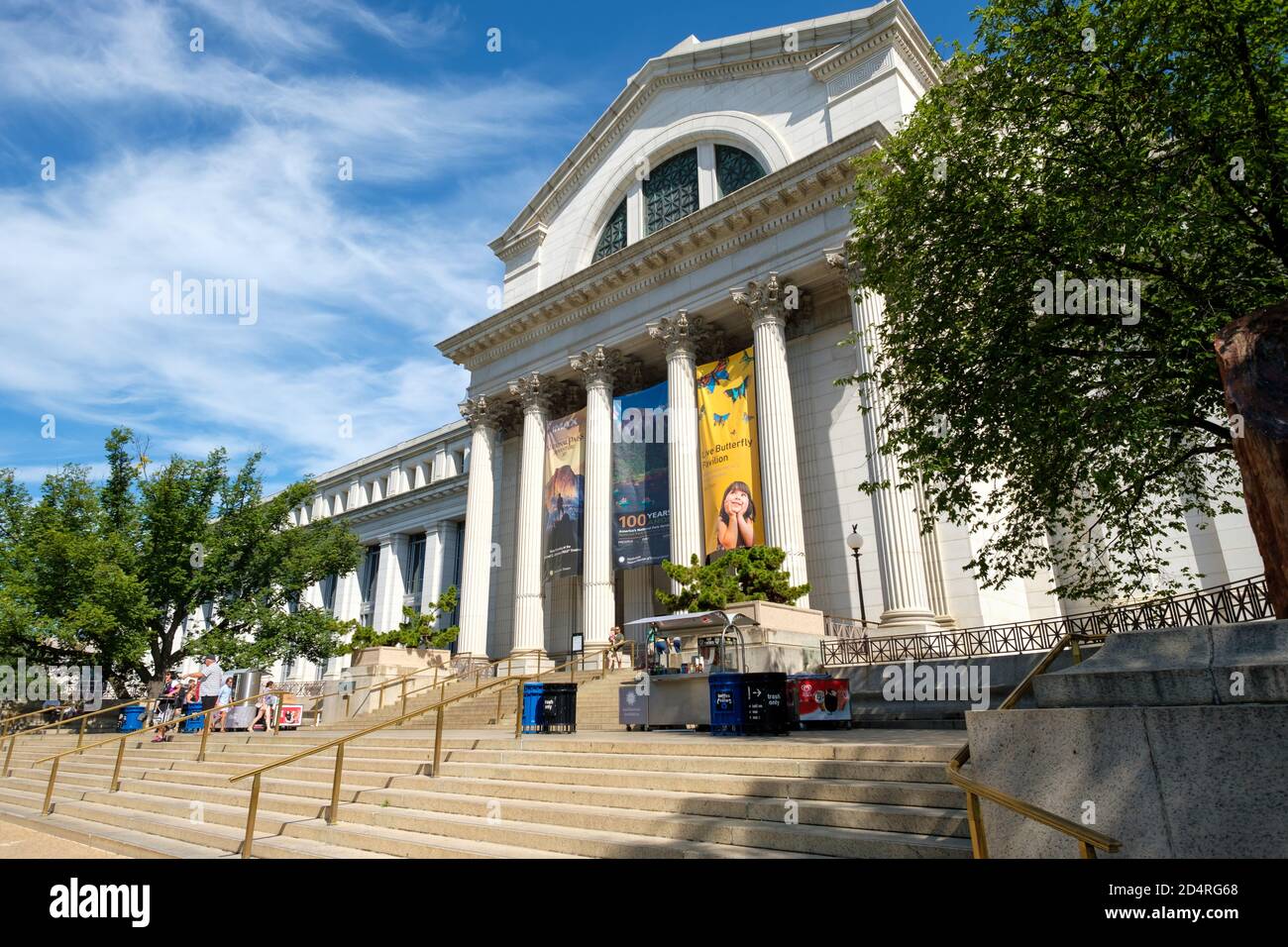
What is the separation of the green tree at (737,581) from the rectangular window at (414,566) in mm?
35608

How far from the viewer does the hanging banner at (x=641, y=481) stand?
28.0m

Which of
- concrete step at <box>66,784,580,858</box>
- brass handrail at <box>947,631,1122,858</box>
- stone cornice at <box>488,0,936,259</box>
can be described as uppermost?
stone cornice at <box>488,0,936,259</box>

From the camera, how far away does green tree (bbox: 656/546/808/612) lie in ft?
65.1

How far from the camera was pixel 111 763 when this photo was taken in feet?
56.7

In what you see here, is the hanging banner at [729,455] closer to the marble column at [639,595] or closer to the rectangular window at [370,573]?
the marble column at [639,595]

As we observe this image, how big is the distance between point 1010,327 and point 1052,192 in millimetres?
2204

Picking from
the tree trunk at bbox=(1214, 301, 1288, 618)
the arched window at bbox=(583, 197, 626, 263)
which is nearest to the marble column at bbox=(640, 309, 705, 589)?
the arched window at bbox=(583, 197, 626, 263)

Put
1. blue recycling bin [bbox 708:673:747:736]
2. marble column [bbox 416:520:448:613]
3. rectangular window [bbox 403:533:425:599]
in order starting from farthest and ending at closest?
rectangular window [bbox 403:533:425:599], marble column [bbox 416:520:448:613], blue recycling bin [bbox 708:673:747:736]

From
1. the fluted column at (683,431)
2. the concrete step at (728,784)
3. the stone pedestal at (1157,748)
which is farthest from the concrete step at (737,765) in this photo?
the fluted column at (683,431)

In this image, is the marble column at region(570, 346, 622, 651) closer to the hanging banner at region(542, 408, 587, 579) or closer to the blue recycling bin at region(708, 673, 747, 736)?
the hanging banner at region(542, 408, 587, 579)

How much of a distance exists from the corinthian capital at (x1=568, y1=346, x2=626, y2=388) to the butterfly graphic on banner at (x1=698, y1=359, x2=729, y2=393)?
5391mm

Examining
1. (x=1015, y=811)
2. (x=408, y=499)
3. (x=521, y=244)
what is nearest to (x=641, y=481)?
(x=521, y=244)

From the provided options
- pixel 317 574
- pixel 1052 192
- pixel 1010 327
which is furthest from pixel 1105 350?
pixel 317 574

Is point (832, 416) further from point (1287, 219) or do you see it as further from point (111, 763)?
point (111, 763)
